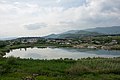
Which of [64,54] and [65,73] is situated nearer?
[65,73]

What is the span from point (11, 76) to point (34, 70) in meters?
5.32

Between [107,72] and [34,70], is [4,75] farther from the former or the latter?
[107,72]

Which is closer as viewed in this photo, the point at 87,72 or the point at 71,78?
the point at 71,78

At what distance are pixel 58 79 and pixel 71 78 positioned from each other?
1.76 meters

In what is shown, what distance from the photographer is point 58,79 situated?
3011 centimetres

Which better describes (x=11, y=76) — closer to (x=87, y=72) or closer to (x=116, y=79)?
(x=87, y=72)

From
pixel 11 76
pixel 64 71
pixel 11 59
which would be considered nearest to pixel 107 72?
pixel 64 71

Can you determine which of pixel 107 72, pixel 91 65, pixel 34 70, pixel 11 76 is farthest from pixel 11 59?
pixel 107 72

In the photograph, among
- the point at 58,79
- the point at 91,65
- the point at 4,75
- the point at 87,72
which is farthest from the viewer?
the point at 91,65

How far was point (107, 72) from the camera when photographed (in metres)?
35.2

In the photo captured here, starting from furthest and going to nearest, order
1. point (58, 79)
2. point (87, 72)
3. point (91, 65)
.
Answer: point (91, 65) → point (87, 72) → point (58, 79)

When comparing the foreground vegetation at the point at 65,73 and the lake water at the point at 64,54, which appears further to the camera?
the lake water at the point at 64,54

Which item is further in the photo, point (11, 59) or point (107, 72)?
point (11, 59)

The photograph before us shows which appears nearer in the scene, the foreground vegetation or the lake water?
the foreground vegetation
